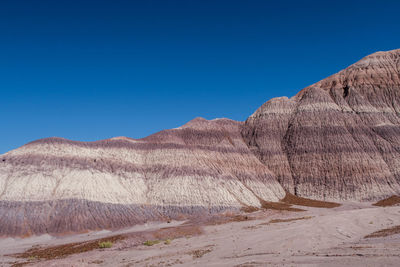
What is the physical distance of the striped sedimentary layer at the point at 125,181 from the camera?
41.2 metres

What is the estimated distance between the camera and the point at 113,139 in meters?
61.7

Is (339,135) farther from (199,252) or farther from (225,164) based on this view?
(199,252)

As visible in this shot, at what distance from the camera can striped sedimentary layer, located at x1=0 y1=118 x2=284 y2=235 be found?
4120 cm

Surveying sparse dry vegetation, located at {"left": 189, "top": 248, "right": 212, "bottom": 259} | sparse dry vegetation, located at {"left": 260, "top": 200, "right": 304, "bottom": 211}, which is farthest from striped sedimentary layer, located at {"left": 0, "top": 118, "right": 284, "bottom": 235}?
sparse dry vegetation, located at {"left": 189, "top": 248, "right": 212, "bottom": 259}

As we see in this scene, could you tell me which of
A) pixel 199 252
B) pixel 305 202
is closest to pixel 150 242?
pixel 199 252

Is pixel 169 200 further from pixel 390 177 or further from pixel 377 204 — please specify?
pixel 390 177

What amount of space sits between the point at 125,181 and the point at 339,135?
43.9m

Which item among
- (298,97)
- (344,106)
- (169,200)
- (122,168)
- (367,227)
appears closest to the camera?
(367,227)

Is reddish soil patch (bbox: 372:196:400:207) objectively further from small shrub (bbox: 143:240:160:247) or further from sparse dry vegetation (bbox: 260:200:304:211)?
small shrub (bbox: 143:240:160:247)

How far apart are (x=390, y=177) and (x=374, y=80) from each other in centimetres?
2773

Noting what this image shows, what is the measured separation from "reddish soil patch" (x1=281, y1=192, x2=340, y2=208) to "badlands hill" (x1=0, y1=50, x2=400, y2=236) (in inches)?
55.6

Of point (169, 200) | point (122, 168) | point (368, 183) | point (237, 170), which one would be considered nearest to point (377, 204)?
point (368, 183)

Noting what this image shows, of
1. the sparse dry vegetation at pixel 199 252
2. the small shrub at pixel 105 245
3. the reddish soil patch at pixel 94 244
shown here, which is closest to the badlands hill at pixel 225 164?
the reddish soil patch at pixel 94 244

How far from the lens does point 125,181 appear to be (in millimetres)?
53062
